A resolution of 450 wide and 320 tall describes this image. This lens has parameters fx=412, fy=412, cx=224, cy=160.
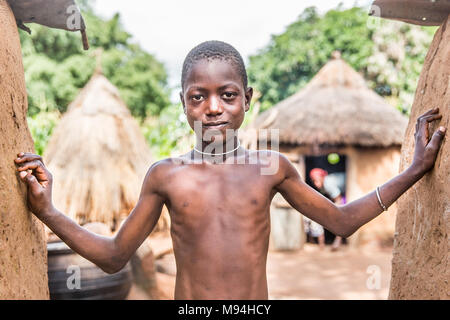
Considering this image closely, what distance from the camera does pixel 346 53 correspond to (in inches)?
618

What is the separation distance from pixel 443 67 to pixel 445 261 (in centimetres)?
79

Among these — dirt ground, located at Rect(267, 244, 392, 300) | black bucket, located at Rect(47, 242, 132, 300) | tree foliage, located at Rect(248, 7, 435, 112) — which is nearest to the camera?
black bucket, located at Rect(47, 242, 132, 300)

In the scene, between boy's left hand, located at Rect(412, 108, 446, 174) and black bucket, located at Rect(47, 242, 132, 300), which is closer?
boy's left hand, located at Rect(412, 108, 446, 174)

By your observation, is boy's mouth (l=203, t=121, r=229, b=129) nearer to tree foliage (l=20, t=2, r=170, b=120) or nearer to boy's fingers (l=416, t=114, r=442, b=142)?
boy's fingers (l=416, t=114, r=442, b=142)

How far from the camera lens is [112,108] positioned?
6203 mm

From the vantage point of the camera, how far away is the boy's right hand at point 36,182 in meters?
1.55

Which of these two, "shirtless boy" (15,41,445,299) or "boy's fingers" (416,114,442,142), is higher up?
"boy's fingers" (416,114,442,142)

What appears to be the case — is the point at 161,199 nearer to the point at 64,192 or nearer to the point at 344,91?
the point at 64,192

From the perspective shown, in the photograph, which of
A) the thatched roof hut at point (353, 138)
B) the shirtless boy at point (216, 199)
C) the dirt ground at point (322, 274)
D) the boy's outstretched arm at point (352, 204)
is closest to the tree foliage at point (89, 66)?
the thatched roof hut at point (353, 138)

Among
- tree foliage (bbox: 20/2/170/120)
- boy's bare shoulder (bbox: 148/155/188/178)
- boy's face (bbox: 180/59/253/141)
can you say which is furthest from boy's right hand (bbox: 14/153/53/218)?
tree foliage (bbox: 20/2/170/120)

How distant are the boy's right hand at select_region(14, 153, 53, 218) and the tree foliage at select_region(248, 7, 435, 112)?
13.5m

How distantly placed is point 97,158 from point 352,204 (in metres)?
4.77

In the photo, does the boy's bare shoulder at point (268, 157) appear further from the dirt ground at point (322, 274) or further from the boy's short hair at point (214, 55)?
the dirt ground at point (322, 274)

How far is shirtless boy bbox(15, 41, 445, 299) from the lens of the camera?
1479 mm
